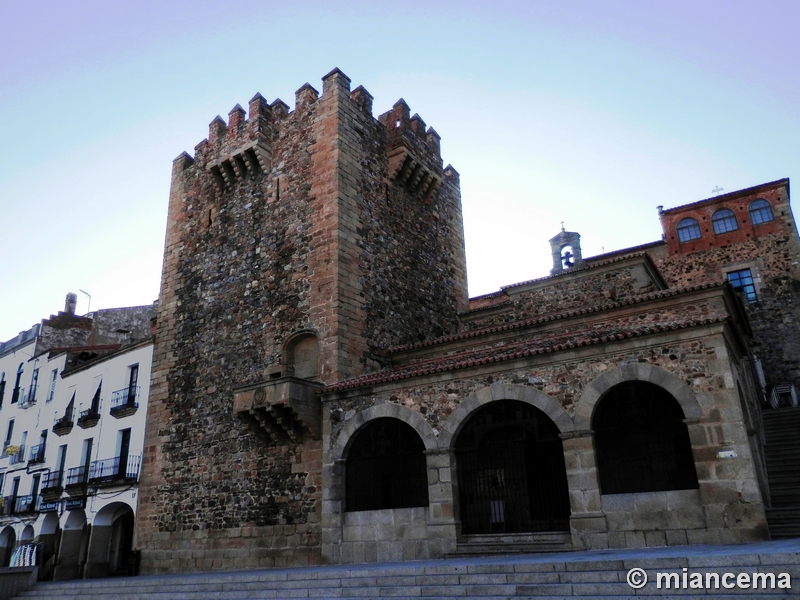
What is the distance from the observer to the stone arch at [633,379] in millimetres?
10703

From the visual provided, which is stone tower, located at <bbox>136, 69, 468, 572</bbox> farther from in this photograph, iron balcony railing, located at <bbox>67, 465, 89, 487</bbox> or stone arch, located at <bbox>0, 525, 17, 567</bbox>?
stone arch, located at <bbox>0, 525, 17, 567</bbox>

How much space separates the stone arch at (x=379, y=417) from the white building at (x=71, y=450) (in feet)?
28.7

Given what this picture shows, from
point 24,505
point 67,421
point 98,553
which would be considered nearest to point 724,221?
point 98,553

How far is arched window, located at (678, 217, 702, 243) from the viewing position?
27031 millimetres

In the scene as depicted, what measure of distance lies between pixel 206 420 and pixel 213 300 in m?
3.69

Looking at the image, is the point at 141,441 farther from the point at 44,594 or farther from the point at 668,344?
the point at 668,344

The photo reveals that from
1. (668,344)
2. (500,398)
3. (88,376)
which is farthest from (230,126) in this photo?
(668,344)

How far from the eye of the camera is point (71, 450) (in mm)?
23609

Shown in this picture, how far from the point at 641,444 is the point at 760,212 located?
16.7 meters

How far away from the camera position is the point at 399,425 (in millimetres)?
13992

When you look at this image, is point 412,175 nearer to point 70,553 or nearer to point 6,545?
point 70,553

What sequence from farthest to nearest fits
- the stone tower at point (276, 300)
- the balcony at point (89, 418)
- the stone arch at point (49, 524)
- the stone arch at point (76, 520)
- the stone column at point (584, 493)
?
the stone arch at point (49, 524) < the balcony at point (89, 418) < the stone arch at point (76, 520) < the stone tower at point (276, 300) < the stone column at point (584, 493)

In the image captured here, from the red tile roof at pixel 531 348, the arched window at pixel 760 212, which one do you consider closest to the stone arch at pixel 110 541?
the red tile roof at pixel 531 348

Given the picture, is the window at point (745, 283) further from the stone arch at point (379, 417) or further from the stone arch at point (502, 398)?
the stone arch at point (379, 417)
